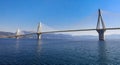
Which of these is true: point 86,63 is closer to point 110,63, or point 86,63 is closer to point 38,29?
point 110,63

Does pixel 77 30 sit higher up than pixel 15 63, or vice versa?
pixel 77 30

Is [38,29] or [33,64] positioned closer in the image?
[33,64]

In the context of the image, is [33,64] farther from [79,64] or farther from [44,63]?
[79,64]

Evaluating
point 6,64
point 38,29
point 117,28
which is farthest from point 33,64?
point 38,29

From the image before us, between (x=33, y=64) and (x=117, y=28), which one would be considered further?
(x=117, y=28)

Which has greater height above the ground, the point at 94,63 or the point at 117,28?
the point at 117,28

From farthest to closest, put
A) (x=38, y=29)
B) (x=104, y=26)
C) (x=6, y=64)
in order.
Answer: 1. (x=38, y=29)
2. (x=104, y=26)
3. (x=6, y=64)

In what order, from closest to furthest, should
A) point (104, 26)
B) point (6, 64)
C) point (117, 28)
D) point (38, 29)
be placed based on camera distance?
1. point (6, 64)
2. point (117, 28)
3. point (104, 26)
4. point (38, 29)

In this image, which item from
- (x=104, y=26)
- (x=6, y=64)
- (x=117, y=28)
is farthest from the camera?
(x=104, y=26)

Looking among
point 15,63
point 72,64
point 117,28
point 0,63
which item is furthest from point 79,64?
point 117,28
